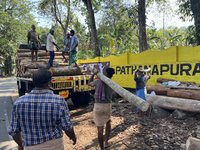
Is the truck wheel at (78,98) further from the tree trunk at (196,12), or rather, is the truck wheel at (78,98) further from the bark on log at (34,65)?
the tree trunk at (196,12)

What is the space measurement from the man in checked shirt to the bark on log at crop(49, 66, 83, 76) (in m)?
4.32

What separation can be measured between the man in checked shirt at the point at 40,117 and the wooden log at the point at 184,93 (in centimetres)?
435

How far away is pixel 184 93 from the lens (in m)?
4.82

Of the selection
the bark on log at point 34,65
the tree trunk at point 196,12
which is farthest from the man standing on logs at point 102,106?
the tree trunk at point 196,12

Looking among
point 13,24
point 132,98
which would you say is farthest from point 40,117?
point 13,24

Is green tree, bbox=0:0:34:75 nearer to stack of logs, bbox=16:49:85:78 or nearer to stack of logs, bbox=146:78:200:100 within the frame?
stack of logs, bbox=16:49:85:78

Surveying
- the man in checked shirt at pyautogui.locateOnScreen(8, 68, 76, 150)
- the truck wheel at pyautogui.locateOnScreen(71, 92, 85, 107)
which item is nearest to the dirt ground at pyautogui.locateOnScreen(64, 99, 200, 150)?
the truck wheel at pyautogui.locateOnScreen(71, 92, 85, 107)

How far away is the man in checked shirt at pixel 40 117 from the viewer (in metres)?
1.57

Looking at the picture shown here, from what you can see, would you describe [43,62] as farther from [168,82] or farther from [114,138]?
[168,82]

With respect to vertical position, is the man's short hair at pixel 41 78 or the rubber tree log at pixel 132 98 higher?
the man's short hair at pixel 41 78

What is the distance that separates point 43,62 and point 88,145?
475cm

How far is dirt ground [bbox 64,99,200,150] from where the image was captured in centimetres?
345

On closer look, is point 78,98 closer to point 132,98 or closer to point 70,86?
point 70,86

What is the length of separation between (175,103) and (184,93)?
48 centimetres
